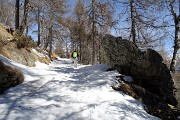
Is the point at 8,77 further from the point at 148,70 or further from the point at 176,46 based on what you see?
the point at 176,46

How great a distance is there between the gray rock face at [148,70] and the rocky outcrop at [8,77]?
5.07 meters

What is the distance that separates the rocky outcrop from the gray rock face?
507cm

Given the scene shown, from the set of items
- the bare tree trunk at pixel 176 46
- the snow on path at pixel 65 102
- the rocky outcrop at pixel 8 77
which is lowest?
the snow on path at pixel 65 102

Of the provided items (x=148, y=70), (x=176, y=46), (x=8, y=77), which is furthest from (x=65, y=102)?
(x=176, y=46)

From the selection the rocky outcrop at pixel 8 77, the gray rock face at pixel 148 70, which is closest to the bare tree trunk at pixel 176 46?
the gray rock face at pixel 148 70

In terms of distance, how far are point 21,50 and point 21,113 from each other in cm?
744

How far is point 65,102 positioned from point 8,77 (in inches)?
86.2

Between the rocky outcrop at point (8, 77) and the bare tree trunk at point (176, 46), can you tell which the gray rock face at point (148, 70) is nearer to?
the bare tree trunk at point (176, 46)

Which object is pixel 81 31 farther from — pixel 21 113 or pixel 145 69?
pixel 21 113

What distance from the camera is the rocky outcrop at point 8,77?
7727 mm

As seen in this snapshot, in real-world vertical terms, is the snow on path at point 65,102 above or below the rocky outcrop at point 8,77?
below

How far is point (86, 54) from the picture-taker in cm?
4334

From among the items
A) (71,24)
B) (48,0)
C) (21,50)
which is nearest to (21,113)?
(21,50)

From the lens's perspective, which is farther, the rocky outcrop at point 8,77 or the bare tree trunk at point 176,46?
the bare tree trunk at point 176,46
